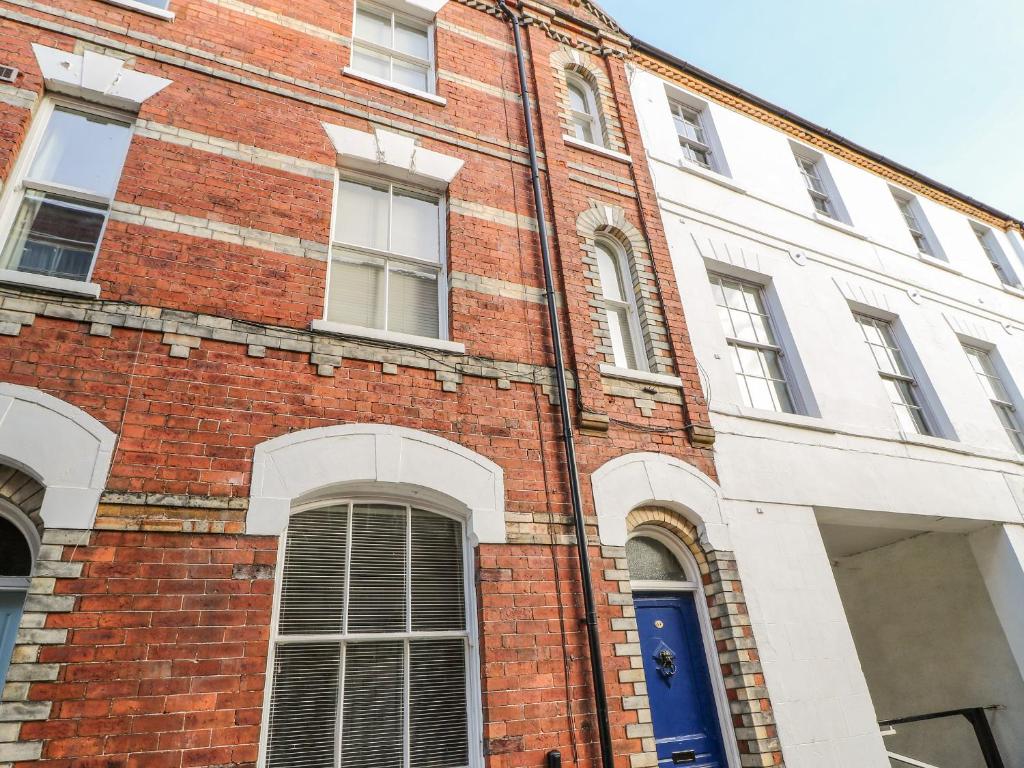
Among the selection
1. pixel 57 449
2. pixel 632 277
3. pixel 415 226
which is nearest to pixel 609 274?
pixel 632 277

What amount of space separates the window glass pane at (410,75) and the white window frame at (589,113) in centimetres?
193

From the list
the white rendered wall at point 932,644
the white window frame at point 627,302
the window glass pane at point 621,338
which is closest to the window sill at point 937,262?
the white rendered wall at point 932,644

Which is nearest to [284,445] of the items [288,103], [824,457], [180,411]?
[180,411]

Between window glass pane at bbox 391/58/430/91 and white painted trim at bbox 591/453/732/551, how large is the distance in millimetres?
5105

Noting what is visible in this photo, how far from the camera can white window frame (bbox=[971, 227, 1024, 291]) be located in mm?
12531

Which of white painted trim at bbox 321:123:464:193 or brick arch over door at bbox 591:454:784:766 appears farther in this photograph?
white painted trim at bbox 321:123:464:193

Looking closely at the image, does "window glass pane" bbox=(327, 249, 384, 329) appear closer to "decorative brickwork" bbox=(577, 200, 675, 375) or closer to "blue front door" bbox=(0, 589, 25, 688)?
"decorative brickwork" bbox=(577, 200, 675, 375)

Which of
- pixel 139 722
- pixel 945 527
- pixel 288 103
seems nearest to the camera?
pixel 139 722

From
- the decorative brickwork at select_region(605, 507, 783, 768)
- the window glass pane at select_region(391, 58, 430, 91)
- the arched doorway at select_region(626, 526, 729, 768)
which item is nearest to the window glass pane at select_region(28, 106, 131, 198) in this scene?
the window glass pane at select_region(391, 58, 430, 91)

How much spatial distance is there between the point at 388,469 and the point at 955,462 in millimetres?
7776

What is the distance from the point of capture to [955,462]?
802 cm

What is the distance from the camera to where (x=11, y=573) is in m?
3.75

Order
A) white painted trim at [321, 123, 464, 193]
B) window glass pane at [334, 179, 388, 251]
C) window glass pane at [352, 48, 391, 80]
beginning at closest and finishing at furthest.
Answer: window glass pane at [334, 179, 388, 251] < white painted trim at [321, 123, 464, 193] < window glass pane at [352, 48, 391, 80]

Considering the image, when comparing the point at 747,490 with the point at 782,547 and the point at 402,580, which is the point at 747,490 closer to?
the point at 782,547
